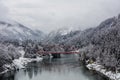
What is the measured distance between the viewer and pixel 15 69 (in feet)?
341

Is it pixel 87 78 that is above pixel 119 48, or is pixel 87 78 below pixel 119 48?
below

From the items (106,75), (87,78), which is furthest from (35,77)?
(106,75)

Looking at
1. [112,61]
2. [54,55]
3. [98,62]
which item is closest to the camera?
[112,61]

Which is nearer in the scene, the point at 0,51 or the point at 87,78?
the point at 87,78

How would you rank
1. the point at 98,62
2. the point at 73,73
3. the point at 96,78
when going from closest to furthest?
the point at 96,78 < the point at 73,73 < the point at 98,62

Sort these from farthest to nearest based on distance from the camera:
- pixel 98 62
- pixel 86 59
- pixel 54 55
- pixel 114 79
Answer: pixel 54 55
pixel 86 59
pixel 98 62
pixel 114 79

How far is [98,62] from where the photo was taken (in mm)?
100250

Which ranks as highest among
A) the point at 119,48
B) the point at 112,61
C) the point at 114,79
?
the point at 119,48

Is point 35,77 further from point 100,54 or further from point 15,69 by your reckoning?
point 100,54

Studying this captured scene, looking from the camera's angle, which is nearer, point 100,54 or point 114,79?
point 114,79

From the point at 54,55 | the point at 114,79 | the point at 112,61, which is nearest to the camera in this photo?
the point at 114,79

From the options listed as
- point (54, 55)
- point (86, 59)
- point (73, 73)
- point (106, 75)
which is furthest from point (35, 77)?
point (54, 55)

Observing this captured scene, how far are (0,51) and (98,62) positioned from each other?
168ft

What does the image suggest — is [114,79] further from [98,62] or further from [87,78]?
[98,62]
